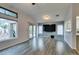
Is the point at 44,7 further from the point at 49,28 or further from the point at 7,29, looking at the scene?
the point at 49,28

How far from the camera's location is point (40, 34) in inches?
507

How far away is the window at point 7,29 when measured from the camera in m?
4.42

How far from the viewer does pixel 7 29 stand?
4762 millimetres

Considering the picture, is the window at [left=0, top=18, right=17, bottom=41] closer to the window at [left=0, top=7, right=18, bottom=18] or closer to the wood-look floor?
the window at [left=0, top=7, right=18, bottom=18]

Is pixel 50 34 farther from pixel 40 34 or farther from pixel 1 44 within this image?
pixel 1 44

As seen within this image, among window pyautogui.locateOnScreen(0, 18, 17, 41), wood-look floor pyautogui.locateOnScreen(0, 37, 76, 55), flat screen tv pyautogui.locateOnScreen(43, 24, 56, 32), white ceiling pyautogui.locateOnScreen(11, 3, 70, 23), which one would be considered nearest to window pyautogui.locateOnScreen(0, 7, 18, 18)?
window pyautogui.locateOnScreen(0, 18, 17, 41)

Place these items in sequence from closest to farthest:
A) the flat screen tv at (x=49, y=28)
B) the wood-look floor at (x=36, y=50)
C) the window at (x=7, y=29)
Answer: the wood-look floor at (x=36, y=50) → the window at (x=7, y=29) → the flat screen tv at (x=49, y=28)

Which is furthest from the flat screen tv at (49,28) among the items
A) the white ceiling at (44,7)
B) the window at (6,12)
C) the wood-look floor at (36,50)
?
the window at (6,12)

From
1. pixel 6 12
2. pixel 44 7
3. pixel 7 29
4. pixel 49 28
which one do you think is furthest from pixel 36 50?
pixel 49 28

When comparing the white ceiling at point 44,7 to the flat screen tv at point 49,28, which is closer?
the white ceiling at point 44,7

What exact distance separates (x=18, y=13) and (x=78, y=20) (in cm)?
284

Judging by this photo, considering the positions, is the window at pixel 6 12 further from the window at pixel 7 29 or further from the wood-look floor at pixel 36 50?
the wood-look floor at pixel 36 50

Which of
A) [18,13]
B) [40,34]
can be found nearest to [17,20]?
[18,13]
